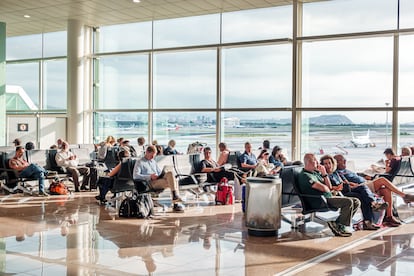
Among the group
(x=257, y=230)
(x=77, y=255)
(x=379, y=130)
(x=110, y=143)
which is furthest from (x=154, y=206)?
(x=379, y=130)

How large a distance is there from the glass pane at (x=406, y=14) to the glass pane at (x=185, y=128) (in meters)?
6.01

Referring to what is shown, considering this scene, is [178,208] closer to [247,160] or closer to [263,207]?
[263,207]

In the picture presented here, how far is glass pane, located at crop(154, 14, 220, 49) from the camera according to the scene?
1617 centimetres

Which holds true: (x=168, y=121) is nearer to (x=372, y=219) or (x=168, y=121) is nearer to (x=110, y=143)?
(x=110, y=143)

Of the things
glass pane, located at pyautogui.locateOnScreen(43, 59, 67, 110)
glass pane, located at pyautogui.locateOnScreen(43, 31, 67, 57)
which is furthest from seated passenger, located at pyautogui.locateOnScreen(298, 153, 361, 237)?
glass pane, located at pyautogui.locateOnScreen(43, 31, 67, 57)

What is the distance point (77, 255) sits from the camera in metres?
5.92

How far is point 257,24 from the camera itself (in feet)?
50.4

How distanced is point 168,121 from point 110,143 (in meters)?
2.94

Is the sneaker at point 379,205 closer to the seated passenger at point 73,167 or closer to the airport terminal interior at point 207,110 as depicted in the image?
the airport terminal interior at point 207,110

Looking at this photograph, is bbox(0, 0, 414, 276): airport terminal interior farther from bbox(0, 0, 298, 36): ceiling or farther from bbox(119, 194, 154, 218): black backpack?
bbox(119, 194, 154, 218): black backpack

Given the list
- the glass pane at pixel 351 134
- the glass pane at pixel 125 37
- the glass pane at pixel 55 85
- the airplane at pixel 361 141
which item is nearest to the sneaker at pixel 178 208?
the glass pane at pixel 351 134

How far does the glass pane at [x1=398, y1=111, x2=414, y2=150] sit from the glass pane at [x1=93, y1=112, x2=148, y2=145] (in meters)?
8.14

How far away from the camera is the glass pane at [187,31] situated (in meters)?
16.2

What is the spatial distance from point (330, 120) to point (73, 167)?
6.94 metres
